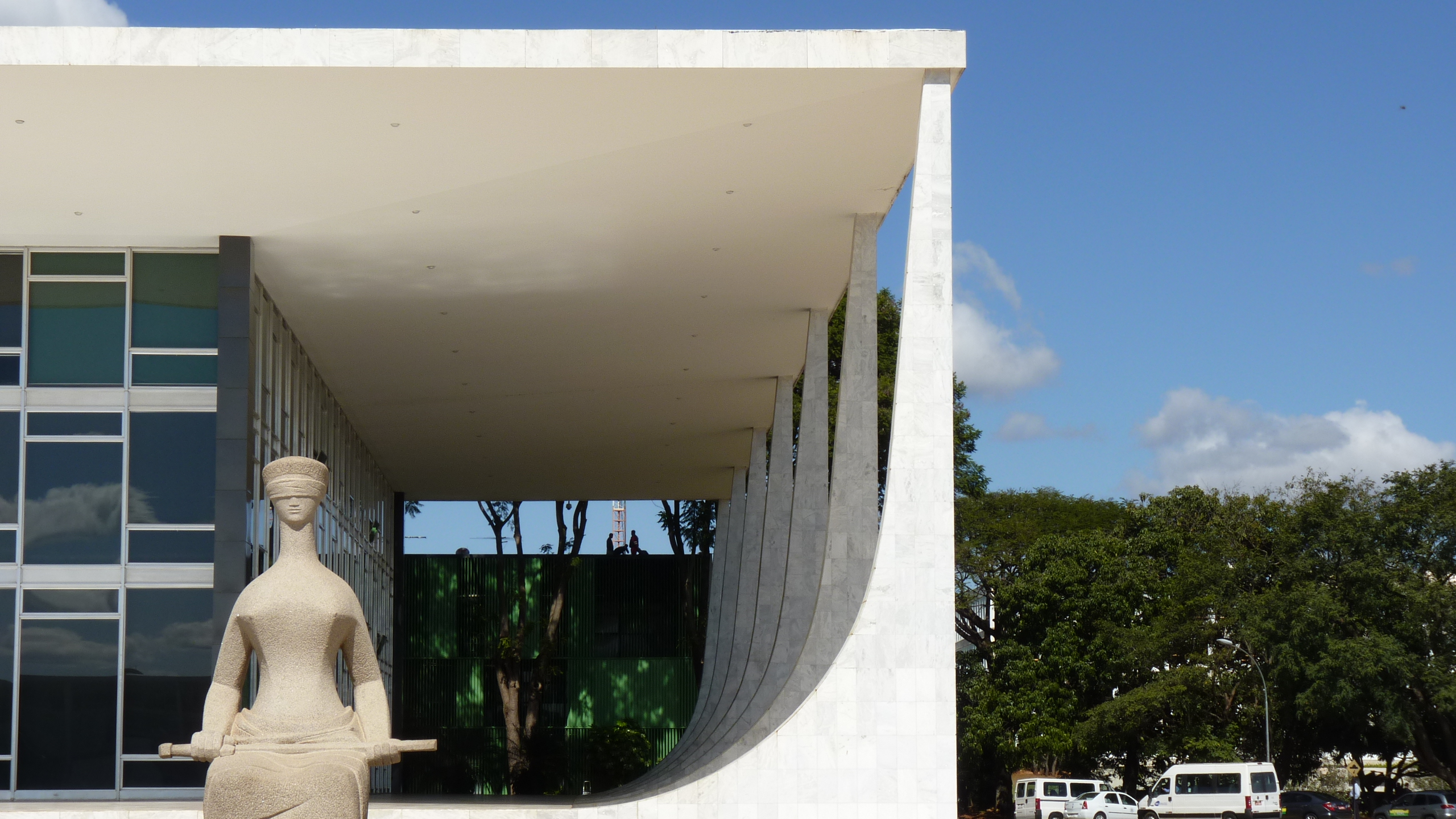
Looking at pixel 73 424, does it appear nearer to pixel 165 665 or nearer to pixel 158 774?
pixel 165 665

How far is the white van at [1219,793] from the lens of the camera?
34219 millimetres

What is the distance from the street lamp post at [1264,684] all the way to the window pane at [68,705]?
24.0 meters

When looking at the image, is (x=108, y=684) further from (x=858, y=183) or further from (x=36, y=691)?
(x=858, y=183)

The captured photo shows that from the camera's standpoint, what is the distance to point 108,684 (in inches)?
686

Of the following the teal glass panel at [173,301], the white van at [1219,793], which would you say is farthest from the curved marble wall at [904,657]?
the white van at [1219,793]

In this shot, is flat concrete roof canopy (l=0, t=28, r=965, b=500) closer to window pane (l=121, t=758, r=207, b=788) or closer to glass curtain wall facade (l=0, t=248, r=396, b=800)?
glass curtain wall facade (l=0, t=248, r=396, b=800)

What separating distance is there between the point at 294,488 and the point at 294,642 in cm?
68

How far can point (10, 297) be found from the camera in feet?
59.5

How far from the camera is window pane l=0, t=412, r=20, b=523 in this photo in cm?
1780

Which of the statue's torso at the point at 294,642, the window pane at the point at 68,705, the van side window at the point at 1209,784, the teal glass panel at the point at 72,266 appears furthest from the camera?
the van side window at the point at 1209,784

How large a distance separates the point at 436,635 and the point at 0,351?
26.1m

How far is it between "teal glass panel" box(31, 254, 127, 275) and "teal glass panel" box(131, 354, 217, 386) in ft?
3.56

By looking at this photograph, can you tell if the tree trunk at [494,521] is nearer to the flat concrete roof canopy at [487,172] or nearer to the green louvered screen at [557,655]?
the green louvered screen at [557,655]

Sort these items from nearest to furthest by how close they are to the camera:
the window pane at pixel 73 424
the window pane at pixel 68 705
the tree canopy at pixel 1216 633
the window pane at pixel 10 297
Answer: the window pane at pixel 68 705
the window pane at pixel 73 424
the window pane at pixel 10 297
the tree canopy at pixel 1216 633
